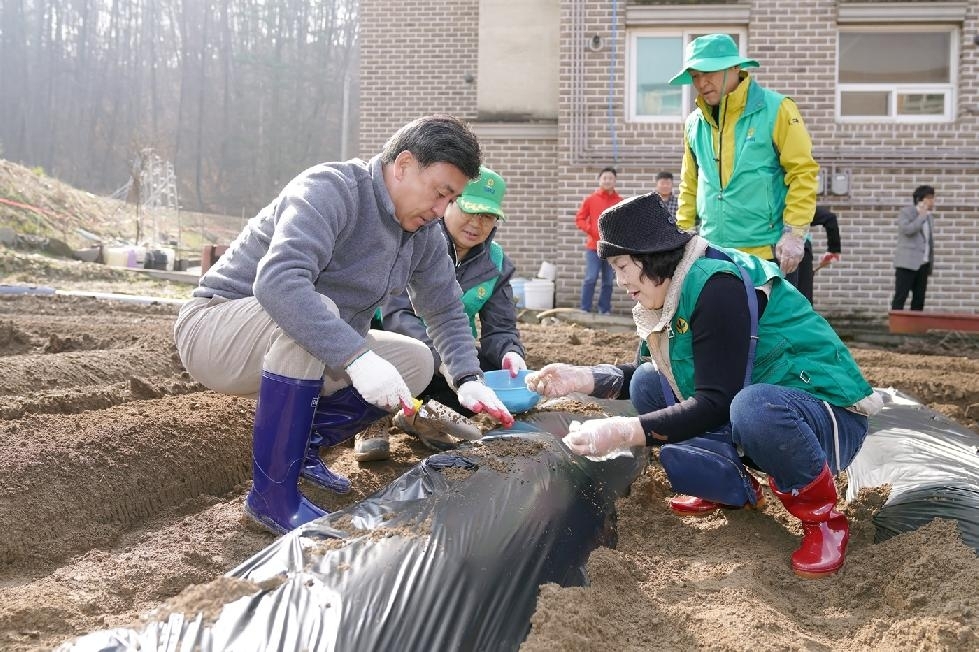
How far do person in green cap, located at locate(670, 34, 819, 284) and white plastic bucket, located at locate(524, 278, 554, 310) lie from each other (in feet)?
17.1

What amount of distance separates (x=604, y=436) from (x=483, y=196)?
1.24m

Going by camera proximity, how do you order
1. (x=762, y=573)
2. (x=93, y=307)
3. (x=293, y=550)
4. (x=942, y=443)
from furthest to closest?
1. (x=93, y=307)
2. (x=942, y=443)
3. (x=762, y=573)
4. (x=293, y=550)

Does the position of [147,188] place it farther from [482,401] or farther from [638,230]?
[638,230]

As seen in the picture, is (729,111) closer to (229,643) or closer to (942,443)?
(942,443)

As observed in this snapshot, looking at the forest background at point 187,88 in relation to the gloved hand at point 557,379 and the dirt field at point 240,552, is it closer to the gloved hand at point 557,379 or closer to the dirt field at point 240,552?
the dirt field at point 240,552

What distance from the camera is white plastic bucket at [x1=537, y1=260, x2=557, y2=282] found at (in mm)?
9617

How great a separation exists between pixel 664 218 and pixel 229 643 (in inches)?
52.6

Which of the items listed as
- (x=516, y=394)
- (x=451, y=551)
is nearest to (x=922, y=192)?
(x=516, y=394)

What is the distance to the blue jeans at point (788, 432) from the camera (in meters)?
2.15

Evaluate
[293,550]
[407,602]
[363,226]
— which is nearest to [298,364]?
[363,226]

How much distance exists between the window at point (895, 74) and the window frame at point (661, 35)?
1.09 metres

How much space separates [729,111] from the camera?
12.5 ft

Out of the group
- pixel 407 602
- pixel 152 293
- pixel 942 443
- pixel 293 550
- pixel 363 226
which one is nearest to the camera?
pixel 407 602

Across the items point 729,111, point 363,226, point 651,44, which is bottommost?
point 363,226
